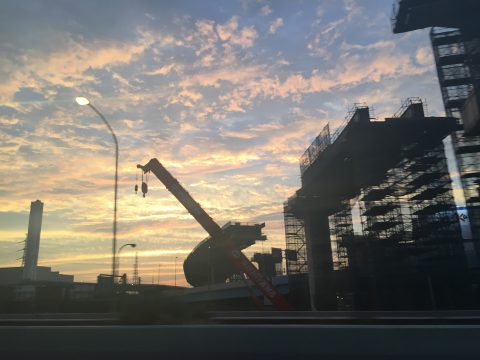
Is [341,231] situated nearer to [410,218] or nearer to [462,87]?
[410,218]

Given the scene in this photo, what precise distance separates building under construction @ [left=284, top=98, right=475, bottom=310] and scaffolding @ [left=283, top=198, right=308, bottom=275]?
264 inches

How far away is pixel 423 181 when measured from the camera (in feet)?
186

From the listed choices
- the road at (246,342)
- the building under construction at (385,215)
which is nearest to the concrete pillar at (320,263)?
the building under construction at (385,215)

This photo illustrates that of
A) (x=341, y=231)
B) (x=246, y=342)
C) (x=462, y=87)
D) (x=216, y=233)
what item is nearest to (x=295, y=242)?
(x=341, y=231)

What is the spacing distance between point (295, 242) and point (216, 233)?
153ft

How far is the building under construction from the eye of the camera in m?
51.9

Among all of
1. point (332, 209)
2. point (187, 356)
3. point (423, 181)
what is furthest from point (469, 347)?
point (332, 209)

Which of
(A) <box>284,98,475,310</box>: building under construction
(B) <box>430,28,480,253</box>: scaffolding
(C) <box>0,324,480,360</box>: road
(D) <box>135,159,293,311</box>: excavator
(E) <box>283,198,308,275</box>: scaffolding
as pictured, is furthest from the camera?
(E) <box>283,198,308,275</box>: scaffolding

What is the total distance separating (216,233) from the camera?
1156 inches

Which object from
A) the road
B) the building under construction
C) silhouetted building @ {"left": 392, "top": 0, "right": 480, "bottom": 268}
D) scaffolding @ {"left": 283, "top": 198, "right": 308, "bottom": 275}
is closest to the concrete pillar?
the building under construction

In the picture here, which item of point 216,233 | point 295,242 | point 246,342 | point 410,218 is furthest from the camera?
point 295,242

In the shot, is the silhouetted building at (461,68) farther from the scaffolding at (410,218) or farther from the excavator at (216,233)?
the excavator at (216,233)

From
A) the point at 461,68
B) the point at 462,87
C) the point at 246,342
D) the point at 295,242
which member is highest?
the point at 461,68

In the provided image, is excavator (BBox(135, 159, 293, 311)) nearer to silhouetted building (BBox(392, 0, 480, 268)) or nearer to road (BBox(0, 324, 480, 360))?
road (BBox(0, 324, 480, 360))
